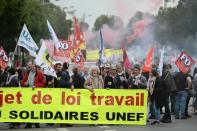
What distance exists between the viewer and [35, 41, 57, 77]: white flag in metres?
17.8

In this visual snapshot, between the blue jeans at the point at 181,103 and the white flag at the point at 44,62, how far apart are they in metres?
4.44

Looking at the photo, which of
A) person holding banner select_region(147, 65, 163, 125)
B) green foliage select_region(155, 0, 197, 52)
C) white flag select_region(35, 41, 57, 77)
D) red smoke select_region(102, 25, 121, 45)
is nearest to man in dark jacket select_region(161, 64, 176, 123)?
person holding banner select_region(147, 65, 163, 125)

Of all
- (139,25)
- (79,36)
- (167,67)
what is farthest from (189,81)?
(139,25)

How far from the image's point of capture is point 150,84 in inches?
717

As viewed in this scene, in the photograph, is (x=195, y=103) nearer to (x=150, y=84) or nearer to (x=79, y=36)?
(x=150, y=84)

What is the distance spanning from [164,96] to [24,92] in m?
4.00

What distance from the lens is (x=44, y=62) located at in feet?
58.8

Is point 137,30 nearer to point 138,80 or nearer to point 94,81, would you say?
point 138,80

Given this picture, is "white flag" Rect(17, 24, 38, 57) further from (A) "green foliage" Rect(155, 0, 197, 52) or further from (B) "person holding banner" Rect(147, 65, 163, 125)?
(A) "green foliage" Rect(155, 0, 197, 52)

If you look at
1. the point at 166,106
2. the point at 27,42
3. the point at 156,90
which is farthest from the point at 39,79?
the point at 166,106

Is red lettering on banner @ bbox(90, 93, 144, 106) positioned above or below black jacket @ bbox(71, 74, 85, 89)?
below

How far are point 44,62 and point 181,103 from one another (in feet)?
15.5

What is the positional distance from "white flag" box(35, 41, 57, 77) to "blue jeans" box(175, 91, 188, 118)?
4440mm

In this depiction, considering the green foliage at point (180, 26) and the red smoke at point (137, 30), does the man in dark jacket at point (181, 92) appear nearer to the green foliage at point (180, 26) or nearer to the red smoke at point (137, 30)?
the red smoke at point (137, 30)
